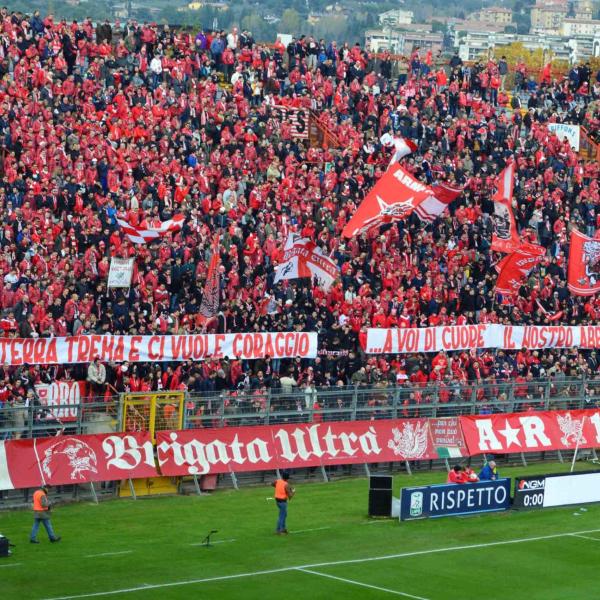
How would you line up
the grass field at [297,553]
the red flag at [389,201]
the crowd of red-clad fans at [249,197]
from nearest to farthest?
the grass field at [297,553] < the crowd of red-clad fans at [249,197] < the red flag at [389,201]

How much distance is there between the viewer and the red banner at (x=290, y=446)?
37.2 meters

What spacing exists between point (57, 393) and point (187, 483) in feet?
12.8

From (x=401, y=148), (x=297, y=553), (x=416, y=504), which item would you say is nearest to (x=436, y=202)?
(x=401, y=148)

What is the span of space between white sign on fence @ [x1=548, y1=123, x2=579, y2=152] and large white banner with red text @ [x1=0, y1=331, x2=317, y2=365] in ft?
82.6

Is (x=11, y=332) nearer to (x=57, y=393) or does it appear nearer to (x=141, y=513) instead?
(x=57, y=393)

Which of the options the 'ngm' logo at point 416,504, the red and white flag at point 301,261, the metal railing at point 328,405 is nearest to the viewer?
the 'ngm' logo at point 416,504

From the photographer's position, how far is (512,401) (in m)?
43.8

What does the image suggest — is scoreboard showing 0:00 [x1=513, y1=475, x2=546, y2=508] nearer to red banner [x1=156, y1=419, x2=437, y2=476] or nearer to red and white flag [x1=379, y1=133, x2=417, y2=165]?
red banner [x1=156, y1=419, x2=437, y2=476]

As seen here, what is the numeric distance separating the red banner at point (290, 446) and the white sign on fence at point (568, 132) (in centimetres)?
2636

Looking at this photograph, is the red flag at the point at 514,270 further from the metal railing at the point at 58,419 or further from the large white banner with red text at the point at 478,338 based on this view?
the metal railing at the point at 58,419

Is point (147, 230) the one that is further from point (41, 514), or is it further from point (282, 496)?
point (41, 514)

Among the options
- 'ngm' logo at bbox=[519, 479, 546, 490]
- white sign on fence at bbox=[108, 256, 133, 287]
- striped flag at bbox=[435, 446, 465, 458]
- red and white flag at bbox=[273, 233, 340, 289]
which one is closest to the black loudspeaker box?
'ngm' logo at bbox=[519, 479, 546, 490]

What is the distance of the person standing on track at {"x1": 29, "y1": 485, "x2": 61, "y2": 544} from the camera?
1230 inches

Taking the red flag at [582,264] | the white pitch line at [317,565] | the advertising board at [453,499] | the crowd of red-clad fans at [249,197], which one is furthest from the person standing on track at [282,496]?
the red flag at [582,264]
